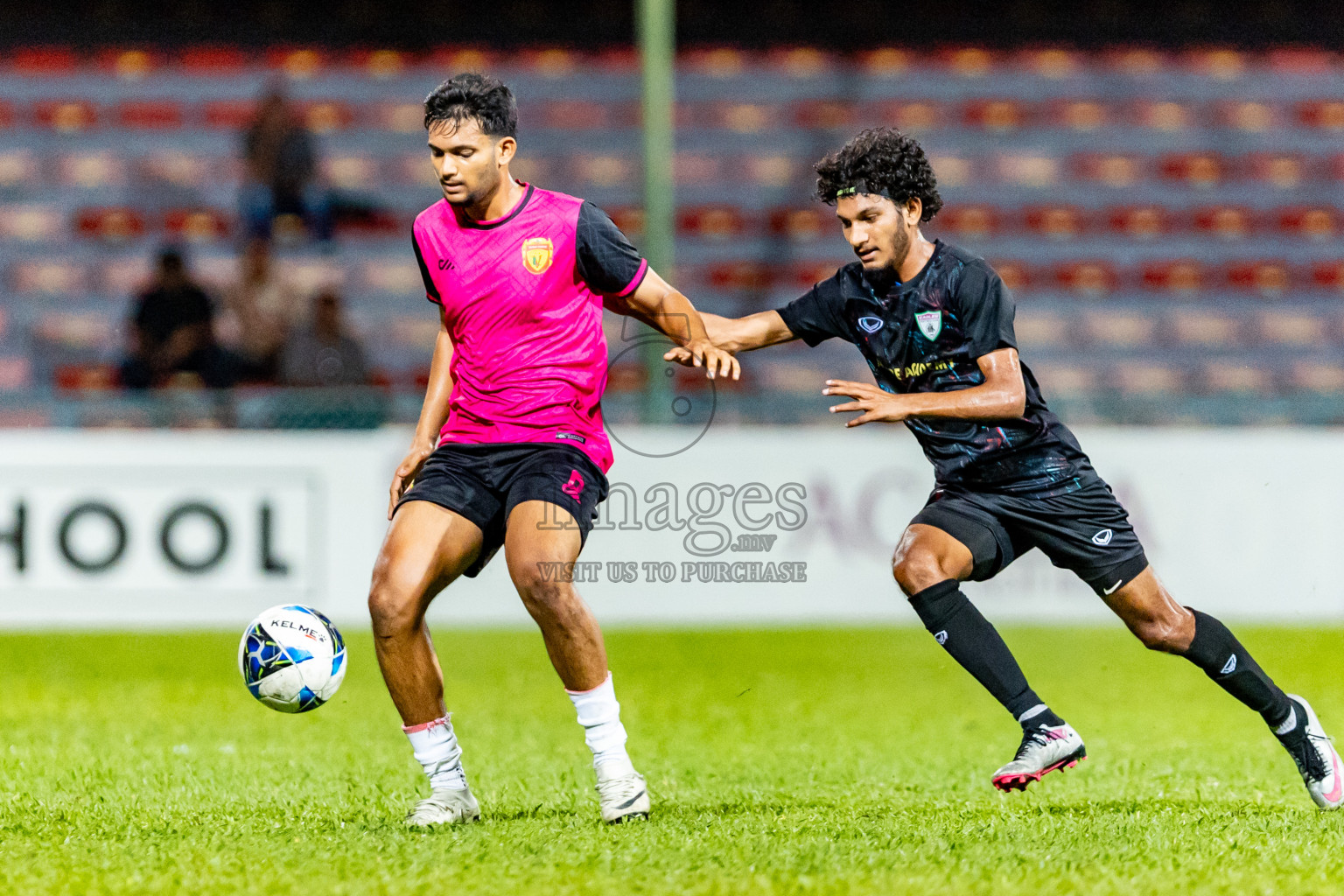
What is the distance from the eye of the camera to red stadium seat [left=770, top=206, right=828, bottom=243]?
13.4m

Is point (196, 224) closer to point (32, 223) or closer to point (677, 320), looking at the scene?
point (32, 223)

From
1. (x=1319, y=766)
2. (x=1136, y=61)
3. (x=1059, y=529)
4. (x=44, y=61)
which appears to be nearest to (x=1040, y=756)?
(x=1059, y=529)

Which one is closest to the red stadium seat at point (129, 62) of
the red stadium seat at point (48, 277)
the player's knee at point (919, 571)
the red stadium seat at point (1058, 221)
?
the red stadium seat at point (48, 277)

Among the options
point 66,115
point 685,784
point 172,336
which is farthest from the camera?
point 66,115

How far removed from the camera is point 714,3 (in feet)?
45.9

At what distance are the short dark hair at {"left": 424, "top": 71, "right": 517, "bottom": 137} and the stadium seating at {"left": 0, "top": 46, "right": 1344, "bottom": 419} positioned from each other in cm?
823

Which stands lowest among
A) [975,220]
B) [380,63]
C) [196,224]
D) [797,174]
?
[975,220]

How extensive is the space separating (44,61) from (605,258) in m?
10.5

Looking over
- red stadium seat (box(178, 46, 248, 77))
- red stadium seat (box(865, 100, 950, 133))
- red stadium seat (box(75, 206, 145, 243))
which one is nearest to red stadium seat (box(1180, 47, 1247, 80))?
red stadium seat (box(865, 100, 950, 133))

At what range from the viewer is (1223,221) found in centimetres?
1342

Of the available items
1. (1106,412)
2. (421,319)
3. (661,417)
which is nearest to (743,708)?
(661,417)

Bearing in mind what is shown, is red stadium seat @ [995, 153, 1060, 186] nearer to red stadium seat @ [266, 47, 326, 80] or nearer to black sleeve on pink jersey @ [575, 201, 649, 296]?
red stadium seat @ [266, 47, 326, 80]

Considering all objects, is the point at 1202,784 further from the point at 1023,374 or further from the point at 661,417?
the point at 661,417

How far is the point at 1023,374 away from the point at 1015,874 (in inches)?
65.7
